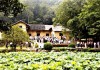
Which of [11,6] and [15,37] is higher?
[11,6]

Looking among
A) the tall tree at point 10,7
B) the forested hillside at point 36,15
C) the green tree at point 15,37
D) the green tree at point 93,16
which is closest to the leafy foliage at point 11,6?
the tall tree at point 10,7

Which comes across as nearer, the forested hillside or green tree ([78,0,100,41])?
green tree ([78,0,100,41])

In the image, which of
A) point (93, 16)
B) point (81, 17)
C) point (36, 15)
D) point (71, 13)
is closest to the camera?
point (93, 16)

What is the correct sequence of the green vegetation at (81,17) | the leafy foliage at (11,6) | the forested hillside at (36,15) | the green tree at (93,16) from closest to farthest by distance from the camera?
1. the leafy foliage at (11,6)
2. the green tree at (93,16)
3. the green vegetation at (81,17)
4. the forested hillside at (36,15)

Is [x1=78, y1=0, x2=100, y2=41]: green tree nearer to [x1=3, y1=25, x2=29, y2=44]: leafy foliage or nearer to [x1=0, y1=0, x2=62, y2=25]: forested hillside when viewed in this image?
[x1=3, y1=25, x2=29, y2=44]: leafy foliage

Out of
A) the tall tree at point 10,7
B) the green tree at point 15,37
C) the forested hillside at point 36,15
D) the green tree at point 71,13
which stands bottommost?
the green tree at point 15,37

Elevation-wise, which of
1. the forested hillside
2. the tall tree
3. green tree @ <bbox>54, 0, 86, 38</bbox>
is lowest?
the tall tree

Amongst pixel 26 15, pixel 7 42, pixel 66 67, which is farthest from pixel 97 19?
pixel 26 15

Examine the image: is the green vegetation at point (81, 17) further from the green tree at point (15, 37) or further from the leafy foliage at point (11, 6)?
the leafy foliage at point (11, 6)

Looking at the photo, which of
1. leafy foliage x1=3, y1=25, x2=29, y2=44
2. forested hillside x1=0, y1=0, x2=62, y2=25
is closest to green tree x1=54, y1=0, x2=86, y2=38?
leafy foliage x1=3, y1=25, x2=29, y2=44

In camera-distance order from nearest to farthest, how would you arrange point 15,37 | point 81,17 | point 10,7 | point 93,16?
1. point 10,7
2. point 93,16
3. point 15,37
4. point 81,17

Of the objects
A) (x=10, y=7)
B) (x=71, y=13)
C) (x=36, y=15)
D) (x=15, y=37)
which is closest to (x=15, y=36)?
(x=15, y=37)

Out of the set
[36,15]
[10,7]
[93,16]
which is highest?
[36,15]

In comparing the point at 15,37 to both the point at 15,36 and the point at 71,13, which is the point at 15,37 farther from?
the point at 71,13
